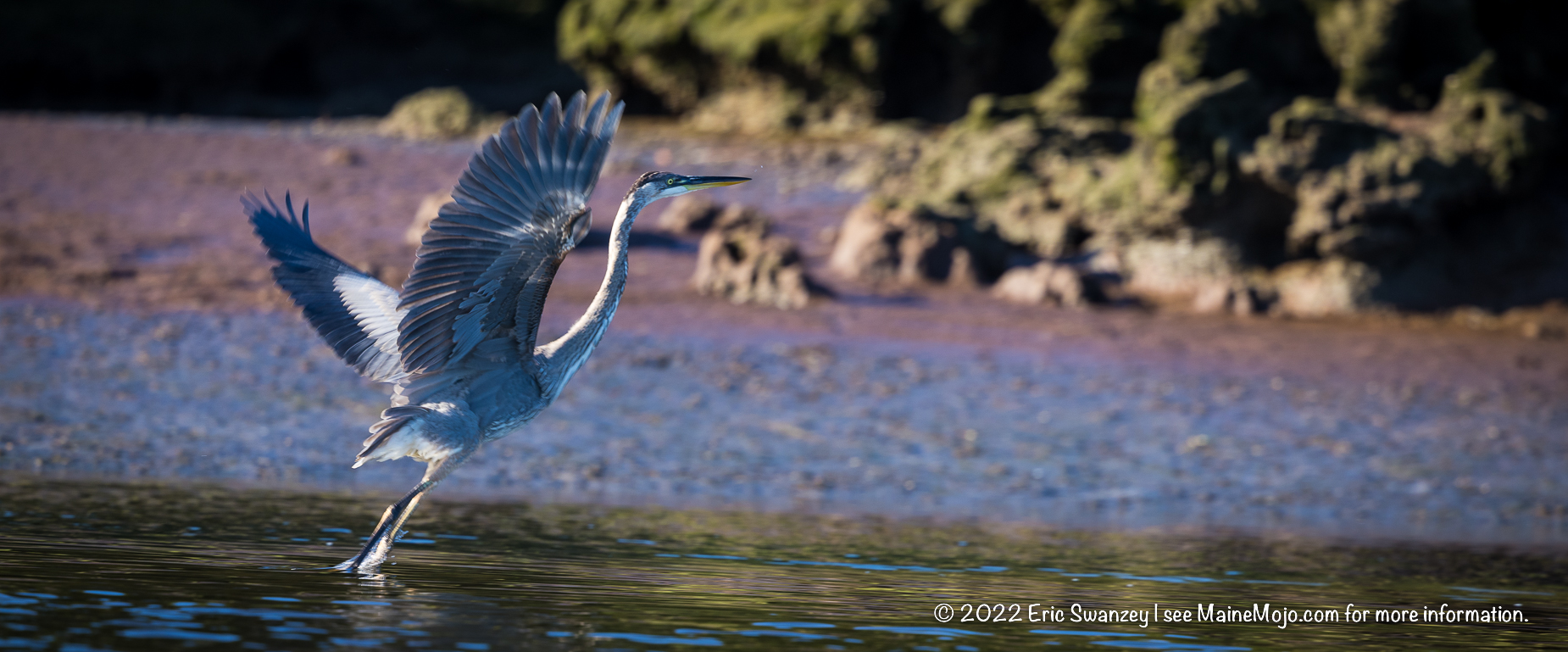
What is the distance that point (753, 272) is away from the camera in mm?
15289

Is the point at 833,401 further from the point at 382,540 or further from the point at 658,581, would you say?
the point at 382,540

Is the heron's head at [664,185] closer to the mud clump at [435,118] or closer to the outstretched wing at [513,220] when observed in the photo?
the outstretched wing at [513,220]

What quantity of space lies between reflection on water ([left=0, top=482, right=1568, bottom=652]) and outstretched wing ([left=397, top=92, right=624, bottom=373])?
106cm

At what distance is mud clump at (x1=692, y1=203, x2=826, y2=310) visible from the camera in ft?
49.6

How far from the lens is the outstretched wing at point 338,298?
21.8 feet

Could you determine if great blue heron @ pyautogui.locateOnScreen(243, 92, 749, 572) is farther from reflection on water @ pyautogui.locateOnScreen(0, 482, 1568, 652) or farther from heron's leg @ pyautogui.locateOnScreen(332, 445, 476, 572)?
reflection on water @ pyautogui.locateOnScreen(0, 482, 1568, 652)

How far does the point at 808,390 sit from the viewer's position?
12211mm

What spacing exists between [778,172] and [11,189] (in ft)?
32.1

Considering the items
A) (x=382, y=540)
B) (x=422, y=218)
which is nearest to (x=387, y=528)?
(x=382, y=540)

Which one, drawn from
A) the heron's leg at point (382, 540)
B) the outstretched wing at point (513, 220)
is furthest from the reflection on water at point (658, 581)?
the outstretched wing at point (513, 220)

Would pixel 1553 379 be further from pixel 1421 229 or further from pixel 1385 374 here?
pixel 1421 229

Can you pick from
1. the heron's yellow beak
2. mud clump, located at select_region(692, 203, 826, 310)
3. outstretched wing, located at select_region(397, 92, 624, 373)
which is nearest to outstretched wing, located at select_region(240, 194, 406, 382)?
outstretched wing, located at select_region(397, 92, 624, 373)

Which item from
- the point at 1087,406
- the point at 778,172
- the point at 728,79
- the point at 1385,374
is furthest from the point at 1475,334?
the point at 728,79

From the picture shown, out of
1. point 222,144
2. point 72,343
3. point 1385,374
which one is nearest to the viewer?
point 72,343
